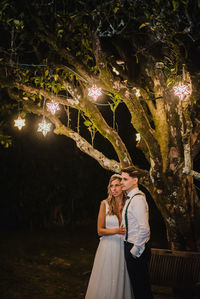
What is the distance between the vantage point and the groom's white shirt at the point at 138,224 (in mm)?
3619

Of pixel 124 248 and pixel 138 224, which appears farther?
pixel 124 248

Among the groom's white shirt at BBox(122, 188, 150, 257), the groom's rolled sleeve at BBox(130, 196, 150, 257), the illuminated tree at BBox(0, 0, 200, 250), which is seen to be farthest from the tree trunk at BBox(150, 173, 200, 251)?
the groom's rolled sleeve at BBox(130, 196, 150, 257)

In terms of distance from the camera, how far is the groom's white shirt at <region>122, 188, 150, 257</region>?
3.62 m

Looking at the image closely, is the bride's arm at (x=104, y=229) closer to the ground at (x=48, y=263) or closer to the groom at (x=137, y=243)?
the groom at (x=137, y=243)

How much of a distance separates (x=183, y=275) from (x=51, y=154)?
914 cm

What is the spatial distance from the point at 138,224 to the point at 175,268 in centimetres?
171

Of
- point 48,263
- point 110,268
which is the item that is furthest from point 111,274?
point 48,263

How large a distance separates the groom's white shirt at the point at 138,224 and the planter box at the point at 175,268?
1.41m

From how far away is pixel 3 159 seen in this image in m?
12.2

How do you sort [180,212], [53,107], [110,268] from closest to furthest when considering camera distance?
[110,268], [180,212], [53,107]

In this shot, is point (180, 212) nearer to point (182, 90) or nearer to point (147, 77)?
point (182, 90)

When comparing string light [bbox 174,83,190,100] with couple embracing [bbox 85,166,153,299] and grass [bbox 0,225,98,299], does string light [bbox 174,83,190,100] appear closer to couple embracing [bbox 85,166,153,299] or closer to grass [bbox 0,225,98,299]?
couple embracing [bbox 85,166,153,299]

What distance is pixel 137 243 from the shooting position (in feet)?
11.9

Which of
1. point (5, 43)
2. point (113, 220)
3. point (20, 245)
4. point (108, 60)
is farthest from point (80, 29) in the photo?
point (20, 245)
